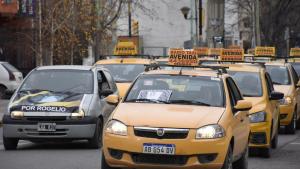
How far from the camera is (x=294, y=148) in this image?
637 inches

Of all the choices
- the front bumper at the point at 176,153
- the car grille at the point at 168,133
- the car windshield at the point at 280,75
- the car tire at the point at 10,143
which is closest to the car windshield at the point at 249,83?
the car tire at the point at 10,143

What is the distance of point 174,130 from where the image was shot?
9719 mm

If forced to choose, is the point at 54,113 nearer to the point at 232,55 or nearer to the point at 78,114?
the point at 78,114

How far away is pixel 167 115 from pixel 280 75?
11005mm

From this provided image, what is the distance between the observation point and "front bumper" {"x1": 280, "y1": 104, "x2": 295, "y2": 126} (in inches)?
757

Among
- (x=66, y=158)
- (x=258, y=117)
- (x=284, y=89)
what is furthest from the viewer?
(x=284, y=89)

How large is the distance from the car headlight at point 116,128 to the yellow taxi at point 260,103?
4.66 meters

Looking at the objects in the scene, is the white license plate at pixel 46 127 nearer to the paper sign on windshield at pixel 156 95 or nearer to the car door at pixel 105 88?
the car door at pixel 105 88

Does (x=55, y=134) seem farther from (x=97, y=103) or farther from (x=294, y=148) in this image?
(x=294, y=148)

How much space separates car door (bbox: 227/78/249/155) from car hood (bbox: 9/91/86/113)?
3827 mm

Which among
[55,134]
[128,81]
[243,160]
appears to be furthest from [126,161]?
[128,81]

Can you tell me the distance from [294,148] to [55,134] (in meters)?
4.76

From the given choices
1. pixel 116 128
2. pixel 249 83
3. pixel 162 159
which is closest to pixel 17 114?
pixel 249 83

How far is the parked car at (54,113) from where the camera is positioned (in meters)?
14.6
